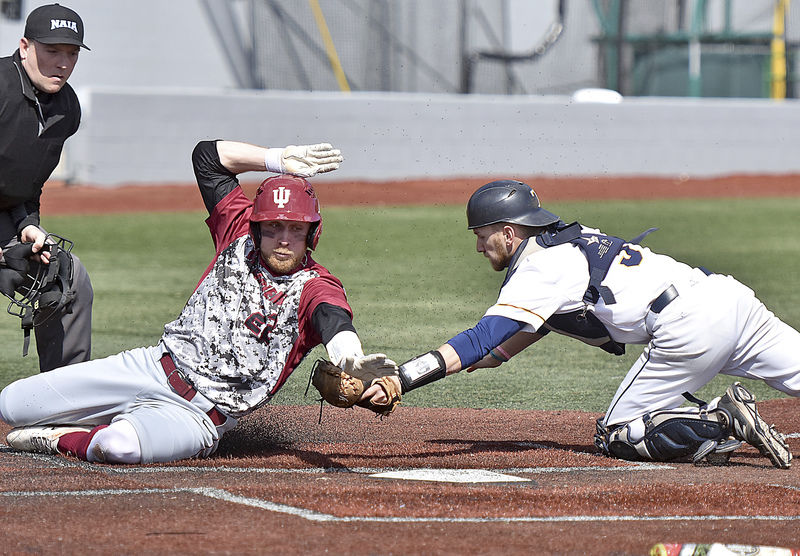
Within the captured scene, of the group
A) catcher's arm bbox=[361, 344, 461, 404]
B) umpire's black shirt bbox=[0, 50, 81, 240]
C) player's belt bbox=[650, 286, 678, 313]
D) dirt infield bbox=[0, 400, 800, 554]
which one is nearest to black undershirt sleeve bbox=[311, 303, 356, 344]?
catcher's arm bbox=[361, 344, 461, 404]

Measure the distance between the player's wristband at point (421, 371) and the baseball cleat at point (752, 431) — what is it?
140 cm

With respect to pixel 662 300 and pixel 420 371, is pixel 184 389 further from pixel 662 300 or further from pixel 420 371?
pixel 662 300

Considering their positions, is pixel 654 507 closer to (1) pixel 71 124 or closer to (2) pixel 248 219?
(2) pixel 248 219

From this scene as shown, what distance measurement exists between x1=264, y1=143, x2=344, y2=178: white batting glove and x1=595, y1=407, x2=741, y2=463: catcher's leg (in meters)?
1.85

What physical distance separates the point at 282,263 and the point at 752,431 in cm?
218

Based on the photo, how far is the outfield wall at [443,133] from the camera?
23750 mm

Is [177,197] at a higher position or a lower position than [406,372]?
higher

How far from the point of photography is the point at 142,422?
5.16 meters

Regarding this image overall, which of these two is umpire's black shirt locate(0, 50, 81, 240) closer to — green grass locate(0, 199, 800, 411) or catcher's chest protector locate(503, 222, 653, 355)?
green grass locate(0, 199, 800, 411)

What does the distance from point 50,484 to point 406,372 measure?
4.84ft

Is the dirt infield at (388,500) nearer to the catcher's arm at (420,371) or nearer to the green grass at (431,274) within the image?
the catcher's arm at (420,371)

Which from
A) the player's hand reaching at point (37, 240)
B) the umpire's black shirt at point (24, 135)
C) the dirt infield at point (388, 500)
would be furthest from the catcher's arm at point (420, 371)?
the umpire's black shirt at point (24, 135)

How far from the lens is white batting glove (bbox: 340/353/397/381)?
4.66 meters

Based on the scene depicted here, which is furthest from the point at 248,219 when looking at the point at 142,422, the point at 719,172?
the point at 719,172
